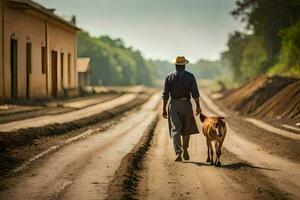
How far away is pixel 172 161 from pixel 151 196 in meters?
3.76

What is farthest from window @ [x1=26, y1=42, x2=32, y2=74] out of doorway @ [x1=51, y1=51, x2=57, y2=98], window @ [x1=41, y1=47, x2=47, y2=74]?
doorway @ [x1=51, y1=51, x2=57, y2=98]

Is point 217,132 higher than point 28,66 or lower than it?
lower

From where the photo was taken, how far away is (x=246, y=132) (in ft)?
68.6

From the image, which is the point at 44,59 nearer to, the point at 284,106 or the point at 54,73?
the point at 54,73

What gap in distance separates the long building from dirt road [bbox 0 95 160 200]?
636 inches

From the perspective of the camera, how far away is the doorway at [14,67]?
32.3 meters

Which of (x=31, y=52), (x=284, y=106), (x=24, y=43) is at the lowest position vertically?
(x=284, y=106)

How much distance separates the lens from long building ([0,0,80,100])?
102 ft

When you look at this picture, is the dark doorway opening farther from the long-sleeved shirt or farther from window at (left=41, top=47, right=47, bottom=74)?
the long-sleeved shirt

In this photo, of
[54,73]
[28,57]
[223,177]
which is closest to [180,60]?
[223,177]

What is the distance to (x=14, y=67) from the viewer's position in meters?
32.5

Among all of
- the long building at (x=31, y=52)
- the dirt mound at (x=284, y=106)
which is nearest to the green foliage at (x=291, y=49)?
the dirt mound at (x=284, y=106)

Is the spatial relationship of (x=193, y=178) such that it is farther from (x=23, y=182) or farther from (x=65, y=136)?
(x=65, y=136)

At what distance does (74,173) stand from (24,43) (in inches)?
969
